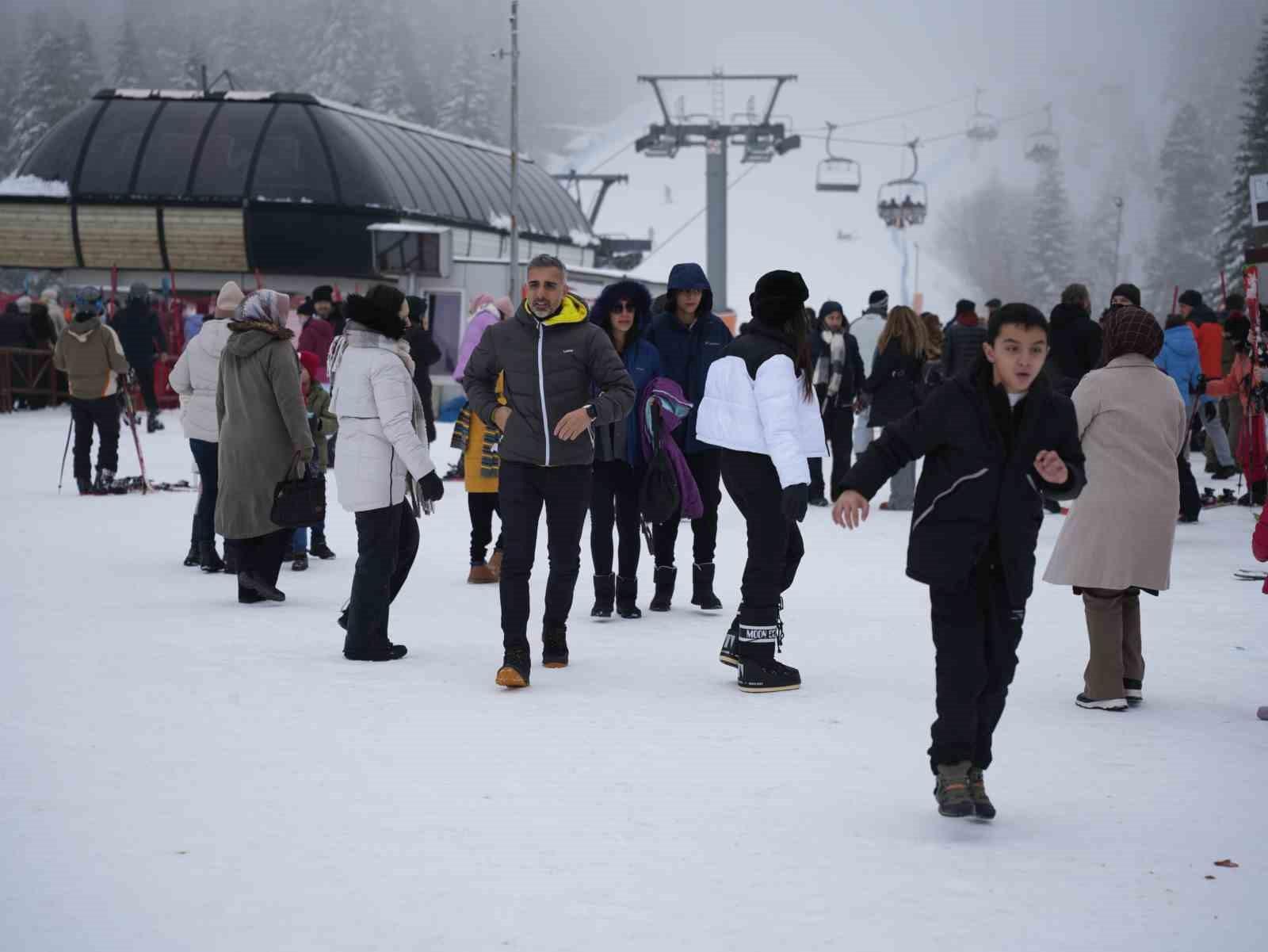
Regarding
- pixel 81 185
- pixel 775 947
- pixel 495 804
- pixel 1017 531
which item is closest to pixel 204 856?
pixel 495 804

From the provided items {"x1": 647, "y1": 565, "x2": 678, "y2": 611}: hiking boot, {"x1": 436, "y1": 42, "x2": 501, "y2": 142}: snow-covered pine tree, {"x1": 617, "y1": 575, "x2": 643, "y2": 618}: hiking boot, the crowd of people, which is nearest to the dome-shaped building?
the crowd of people

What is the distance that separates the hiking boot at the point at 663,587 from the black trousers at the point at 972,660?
177 inches

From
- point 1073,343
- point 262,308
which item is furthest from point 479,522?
point 1073,343

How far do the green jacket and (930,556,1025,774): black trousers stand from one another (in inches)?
280

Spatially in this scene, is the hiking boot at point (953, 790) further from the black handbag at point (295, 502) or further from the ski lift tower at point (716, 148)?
the ski lift tower at point (716, 148)

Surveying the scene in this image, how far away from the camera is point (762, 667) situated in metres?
7.39

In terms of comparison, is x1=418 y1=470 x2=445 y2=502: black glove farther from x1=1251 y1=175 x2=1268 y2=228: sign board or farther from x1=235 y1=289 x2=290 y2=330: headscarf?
x1=1251 y1=175 x2=1268 y2=228: sign board

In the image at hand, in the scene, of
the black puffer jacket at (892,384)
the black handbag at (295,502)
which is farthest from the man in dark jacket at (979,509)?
the black puffer jacket at (892,384)

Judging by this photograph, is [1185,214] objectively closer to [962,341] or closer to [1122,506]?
[962,341]

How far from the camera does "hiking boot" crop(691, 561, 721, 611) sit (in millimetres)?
9695

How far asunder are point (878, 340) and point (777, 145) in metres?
36.3

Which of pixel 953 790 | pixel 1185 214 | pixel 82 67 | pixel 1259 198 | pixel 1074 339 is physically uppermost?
pixel 82 67

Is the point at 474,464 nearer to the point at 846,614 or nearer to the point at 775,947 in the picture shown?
the point at 846,614

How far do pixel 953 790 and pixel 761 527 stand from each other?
7.75 ft
